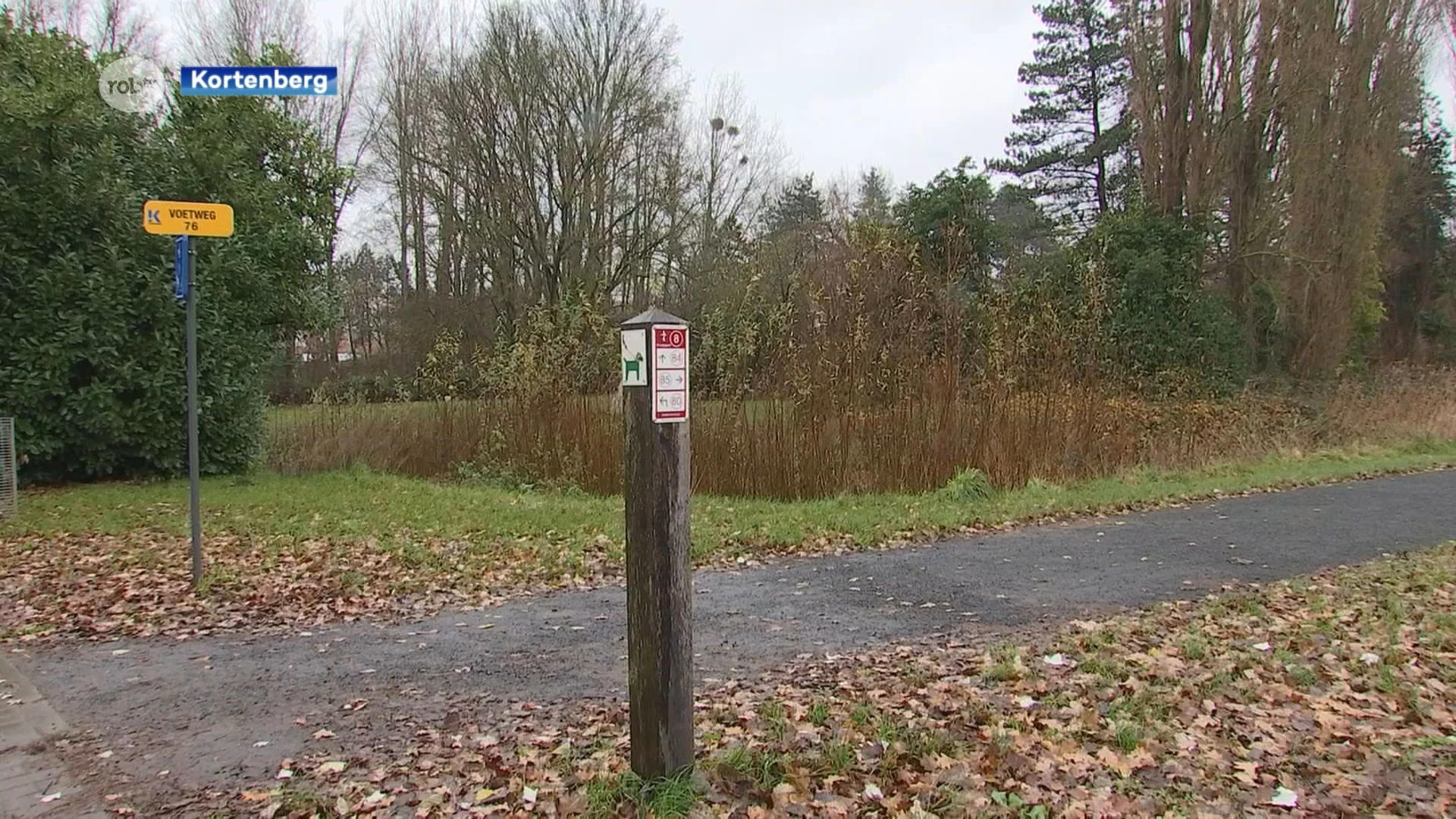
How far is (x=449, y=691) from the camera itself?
435 centimetres

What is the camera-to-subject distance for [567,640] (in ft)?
16.9

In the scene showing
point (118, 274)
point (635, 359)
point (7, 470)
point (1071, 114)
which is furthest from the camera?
point (1071, 114)

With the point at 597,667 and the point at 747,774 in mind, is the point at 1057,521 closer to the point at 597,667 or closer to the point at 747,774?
the point at 597,667

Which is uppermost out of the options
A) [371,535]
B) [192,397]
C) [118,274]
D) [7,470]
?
[118,274]

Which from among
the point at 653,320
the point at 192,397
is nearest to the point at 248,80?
the point at 192,397

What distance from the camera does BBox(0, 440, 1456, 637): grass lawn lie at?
611cm

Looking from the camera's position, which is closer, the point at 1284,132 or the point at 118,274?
the point at 118,274

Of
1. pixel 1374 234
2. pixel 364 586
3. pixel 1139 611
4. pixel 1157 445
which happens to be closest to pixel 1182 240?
pixel 1374 234

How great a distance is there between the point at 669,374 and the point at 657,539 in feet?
1.78

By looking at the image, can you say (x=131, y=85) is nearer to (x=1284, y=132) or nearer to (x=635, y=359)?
(x=635, y=359)

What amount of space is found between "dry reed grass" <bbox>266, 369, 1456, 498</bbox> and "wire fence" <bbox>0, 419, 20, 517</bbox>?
4.04 metres

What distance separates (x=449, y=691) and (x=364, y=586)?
7.67 feet

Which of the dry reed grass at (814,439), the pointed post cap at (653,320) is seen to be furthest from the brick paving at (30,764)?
the dry reed grass at (814,439)

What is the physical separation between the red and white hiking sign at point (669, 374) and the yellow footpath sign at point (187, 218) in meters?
4.20
